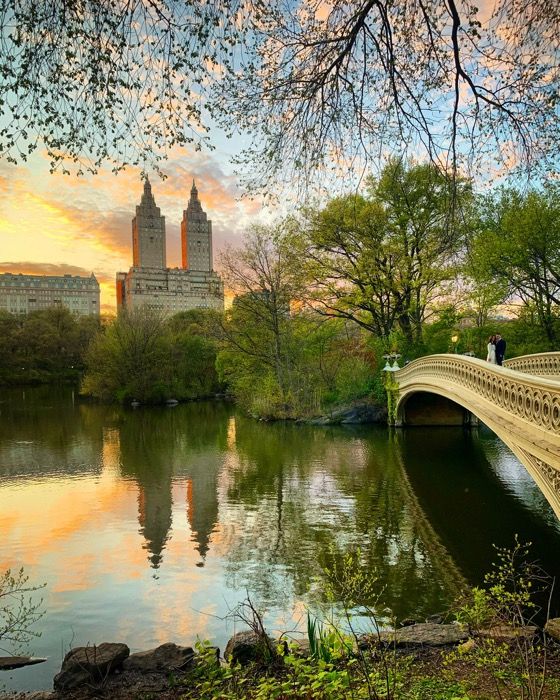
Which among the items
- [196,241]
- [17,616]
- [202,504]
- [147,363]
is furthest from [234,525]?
[196,241]

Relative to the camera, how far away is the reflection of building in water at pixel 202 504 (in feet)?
34.9

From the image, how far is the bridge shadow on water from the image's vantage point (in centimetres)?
963

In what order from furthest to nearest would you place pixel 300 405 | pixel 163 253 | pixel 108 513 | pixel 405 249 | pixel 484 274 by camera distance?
1. pixel 163 253
2. pixel 300 405
3. pixel 405 249
4. pixel 484 274
5. pixel 108 513

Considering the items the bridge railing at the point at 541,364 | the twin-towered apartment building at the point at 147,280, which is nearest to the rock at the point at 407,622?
the bridge railing at the point at 541,364

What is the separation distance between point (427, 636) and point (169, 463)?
45.3 ft

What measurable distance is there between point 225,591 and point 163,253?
133 metres

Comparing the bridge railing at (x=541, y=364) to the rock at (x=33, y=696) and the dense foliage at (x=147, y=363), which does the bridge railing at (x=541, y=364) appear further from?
the dense foliage at (x=147, y=363)

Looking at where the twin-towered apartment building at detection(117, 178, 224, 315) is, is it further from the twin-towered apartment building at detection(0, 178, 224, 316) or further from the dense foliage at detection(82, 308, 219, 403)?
the dense foliage at detection(82, 308, 219, 403)

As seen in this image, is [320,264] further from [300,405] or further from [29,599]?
[29,599]

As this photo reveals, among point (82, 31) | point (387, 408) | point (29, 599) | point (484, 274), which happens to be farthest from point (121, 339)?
point (82, 31)

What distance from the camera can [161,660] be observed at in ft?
18.0

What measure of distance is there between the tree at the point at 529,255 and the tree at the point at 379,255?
2.52 meters

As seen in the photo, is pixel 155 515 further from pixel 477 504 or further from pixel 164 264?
pixel 164 264

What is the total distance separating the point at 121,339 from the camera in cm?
4222
